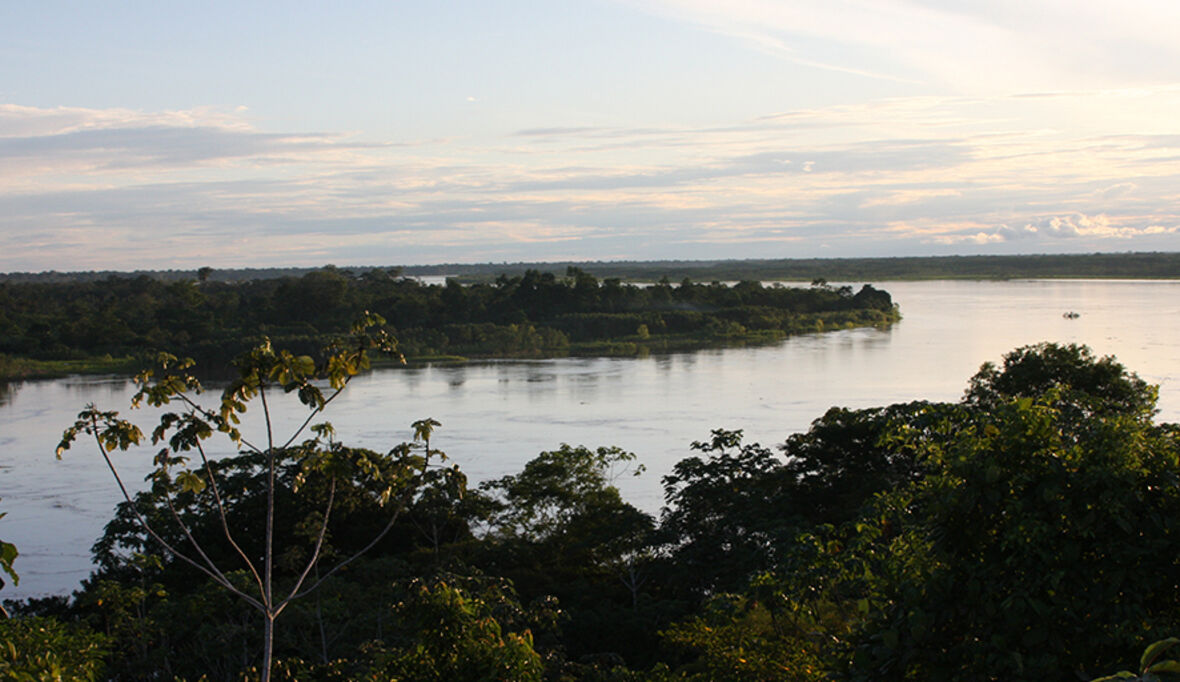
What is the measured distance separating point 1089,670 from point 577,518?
10761mm

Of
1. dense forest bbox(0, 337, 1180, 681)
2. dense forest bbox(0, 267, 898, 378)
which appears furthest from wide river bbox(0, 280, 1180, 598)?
dense forest bbox(0, 267, 898, 378)

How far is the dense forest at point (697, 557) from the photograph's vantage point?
8.63 feet

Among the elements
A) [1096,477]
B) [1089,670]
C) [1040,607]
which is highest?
[1096,477]

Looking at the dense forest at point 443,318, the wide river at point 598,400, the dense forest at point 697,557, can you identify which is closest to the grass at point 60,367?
the dense forest at point 443,318

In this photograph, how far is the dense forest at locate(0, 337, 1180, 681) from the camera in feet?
8.63

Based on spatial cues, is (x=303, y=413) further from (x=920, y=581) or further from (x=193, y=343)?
(x=920, y=581)

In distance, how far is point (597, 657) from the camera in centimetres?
785

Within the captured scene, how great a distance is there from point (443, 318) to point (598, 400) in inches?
863

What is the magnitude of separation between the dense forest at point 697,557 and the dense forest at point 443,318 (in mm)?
27185

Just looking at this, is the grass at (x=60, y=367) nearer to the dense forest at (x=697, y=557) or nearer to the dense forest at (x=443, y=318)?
the dense forest at (x=443, y=318)

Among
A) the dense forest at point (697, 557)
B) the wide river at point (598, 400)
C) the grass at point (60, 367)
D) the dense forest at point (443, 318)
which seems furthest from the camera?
the dense forest at point (443, 318)

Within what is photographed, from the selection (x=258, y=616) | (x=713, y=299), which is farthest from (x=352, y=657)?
(x=713, y=299)

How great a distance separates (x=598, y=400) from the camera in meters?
26.7

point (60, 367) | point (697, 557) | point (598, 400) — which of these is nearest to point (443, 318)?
point (60, 367)
